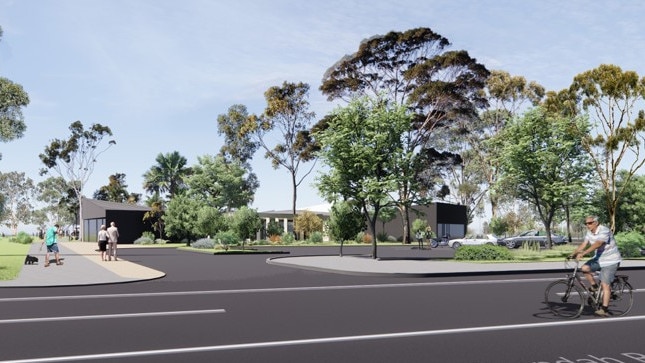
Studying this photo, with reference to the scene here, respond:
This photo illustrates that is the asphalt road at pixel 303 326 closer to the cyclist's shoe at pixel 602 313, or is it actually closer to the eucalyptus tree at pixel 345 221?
the cyclist's shoe at pixel 602 313

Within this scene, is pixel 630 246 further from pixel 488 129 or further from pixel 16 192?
pixel 16 192

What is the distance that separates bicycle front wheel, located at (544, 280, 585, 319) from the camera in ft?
34.9

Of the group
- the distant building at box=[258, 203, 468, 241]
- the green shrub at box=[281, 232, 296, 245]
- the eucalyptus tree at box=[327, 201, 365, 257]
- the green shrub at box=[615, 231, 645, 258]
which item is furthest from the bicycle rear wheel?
the distant building at box=[258, 203, 468, 241]

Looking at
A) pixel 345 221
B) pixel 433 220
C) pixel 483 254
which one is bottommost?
pixel 483 254

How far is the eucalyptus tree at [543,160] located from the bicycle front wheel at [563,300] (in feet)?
76.2

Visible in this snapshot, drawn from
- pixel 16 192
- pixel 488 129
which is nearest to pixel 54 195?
pixel 16 192

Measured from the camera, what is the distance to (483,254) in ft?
92.0

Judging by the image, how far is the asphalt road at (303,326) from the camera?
24.1ft

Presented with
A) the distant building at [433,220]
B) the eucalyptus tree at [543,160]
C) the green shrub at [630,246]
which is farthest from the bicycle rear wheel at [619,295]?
the distant building at [433,220]

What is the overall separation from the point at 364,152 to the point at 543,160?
12814 mm

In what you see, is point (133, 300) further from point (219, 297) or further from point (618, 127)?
point (618, 127)

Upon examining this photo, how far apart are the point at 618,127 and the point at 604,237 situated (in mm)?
33953

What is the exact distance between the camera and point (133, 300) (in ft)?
42.0

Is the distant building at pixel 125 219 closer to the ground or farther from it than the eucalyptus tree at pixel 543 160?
closer to the ground
